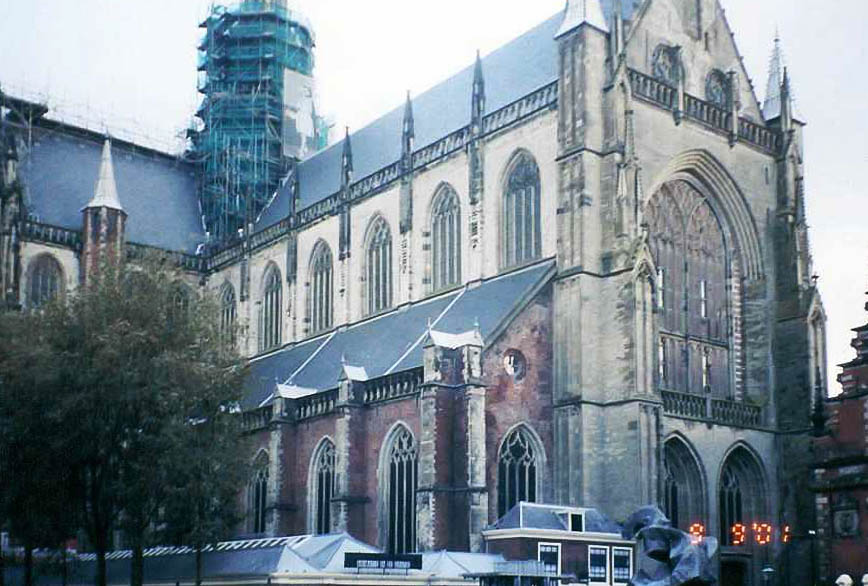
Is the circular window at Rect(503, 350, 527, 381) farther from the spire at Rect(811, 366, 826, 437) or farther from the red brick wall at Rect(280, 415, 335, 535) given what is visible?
the spire at Rect(811, 366, 826, 437)

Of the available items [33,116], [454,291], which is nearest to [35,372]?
[454,291]

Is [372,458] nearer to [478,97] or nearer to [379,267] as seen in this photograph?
[379,267]

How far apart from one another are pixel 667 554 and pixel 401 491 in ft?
79.0

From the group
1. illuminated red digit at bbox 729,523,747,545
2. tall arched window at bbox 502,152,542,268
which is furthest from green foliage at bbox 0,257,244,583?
illuminated red digit at bbox 729,523,747,545

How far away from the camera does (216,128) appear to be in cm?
6875

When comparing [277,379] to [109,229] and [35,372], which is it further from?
[35,372]

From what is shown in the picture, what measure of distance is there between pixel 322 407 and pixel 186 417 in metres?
10.2

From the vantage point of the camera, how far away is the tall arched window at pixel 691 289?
4366 cm

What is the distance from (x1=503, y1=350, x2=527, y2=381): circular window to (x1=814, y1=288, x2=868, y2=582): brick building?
9071 millimetres

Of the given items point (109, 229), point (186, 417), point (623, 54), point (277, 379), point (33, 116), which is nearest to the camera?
point (186, 417)

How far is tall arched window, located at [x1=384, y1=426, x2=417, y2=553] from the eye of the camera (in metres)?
41.8

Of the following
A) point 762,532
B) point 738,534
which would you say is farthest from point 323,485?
point 762,532

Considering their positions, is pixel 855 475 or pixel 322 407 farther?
pixel 322 407

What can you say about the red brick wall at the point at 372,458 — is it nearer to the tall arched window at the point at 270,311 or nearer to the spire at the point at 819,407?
the spire at the point at 819,407
